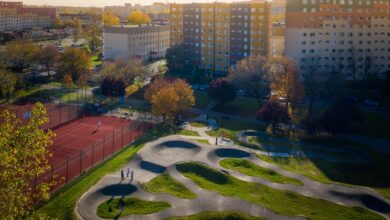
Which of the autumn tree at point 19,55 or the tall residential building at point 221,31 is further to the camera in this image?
the autumn tree at point 19,55

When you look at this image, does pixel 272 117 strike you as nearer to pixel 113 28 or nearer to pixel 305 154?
pixel 305 154

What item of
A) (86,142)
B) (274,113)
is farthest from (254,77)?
(86,142)

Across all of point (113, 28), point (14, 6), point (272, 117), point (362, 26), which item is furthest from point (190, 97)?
point (14, 6)

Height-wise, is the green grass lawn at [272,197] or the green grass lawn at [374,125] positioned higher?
the green grass lawn at [374,125]

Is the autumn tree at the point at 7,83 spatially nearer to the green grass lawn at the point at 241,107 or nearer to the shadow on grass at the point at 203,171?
the green grass lawn at the point at 241,107

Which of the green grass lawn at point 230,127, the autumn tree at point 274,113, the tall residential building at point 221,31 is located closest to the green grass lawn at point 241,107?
the green grass lawn at point 230,127

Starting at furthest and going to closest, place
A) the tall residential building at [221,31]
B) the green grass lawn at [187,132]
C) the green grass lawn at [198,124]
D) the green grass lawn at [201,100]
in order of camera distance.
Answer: the tall residential building at [221,31], the green grass lawn at [201,100], the green grass lawn at [198,124], the green grass lawn at [187,132]

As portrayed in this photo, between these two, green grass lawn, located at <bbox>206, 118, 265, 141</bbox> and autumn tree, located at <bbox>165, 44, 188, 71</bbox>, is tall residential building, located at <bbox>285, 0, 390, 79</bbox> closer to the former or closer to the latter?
autumn tree, located at <bbox>165, 44, 188, 71</bbox>
